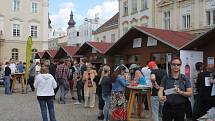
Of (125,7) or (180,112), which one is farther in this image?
(125,7)

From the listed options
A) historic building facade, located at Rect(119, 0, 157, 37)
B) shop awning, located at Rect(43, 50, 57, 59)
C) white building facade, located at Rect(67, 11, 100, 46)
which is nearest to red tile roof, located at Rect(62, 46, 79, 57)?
shop awning, located at Rect(43, 50, 57, 59)

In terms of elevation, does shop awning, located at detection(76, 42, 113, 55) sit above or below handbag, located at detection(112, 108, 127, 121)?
above

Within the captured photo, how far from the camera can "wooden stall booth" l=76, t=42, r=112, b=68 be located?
2041cm

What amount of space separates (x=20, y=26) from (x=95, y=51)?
110 ft

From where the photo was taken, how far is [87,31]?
63.8 m

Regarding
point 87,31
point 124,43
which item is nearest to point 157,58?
point 124,43

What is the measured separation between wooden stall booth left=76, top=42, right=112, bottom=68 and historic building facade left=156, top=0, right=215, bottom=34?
9.38 m

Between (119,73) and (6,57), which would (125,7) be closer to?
(6,57)

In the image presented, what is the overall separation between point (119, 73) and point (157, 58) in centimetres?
488

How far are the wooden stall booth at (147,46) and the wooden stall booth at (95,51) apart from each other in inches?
72.8

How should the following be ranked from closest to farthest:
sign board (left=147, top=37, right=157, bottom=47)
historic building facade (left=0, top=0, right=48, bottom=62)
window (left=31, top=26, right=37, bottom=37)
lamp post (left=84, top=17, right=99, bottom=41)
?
sign board (left=147, top=37, right=157, bottom=47)
historic building facade (left=0, top=0, right=48, bottom=62)
window (left=31, top=26, right=37, bottom=37)
lamp post (left=84, top=17, right=99, bottom=41)

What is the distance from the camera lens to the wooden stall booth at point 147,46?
13.3 m

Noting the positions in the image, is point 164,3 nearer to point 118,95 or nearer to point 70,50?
point 70,50

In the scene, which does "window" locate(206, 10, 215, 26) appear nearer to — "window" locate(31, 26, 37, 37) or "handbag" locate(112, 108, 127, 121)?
"handbag" locate(112, 108, 127, 121)
